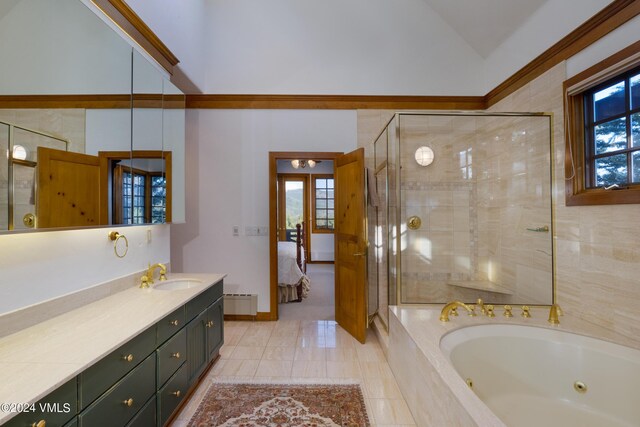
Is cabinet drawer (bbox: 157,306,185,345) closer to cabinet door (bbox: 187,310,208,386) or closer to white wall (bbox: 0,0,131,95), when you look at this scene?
cabinet door (bbox: 187,310,208,386)

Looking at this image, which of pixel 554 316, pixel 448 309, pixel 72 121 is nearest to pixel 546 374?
pixel 554 316

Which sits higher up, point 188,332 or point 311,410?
point 188,332

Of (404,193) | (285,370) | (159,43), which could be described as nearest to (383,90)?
(404,193)

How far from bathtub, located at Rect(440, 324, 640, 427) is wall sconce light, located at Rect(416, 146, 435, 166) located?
166 cm

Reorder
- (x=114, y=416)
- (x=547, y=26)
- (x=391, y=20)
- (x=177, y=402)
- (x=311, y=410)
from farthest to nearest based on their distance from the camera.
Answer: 1. (x=391, y=20)
2. (x=547, y=26)
3. (x=311, y=410)
4. (x=177, y=402)
5. (x=114, y=416)

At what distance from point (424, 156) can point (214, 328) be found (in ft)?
8.44

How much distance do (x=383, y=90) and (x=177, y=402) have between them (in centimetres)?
348

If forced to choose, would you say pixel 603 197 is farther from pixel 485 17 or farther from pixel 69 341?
pixel 69 341

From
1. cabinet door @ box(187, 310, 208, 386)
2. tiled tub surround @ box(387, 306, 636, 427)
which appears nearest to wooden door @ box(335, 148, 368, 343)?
tiled tub surround @ box(387, 306, 636, 427)

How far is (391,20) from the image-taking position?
319 cm

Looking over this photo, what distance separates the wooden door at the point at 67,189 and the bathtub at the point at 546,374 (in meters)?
2.12

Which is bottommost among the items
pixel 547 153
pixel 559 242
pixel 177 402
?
pixel 177 402

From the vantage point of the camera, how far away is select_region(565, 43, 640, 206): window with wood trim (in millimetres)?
1632

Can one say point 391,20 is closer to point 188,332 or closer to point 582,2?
point 582,2
